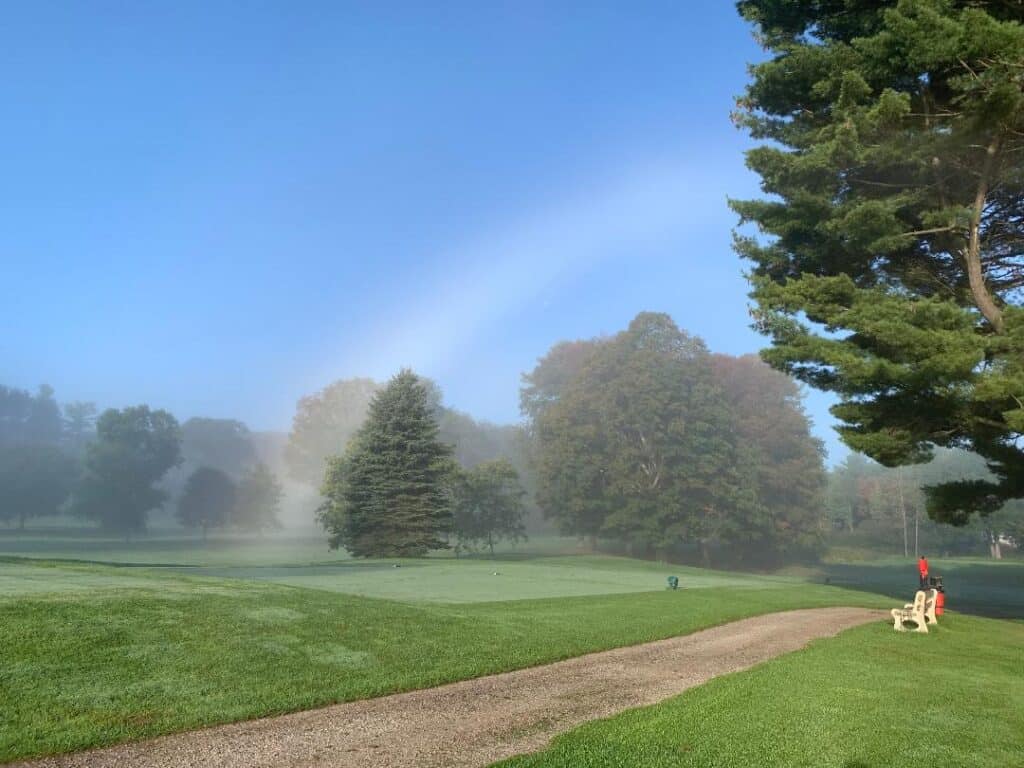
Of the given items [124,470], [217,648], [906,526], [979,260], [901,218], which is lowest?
[217,648]

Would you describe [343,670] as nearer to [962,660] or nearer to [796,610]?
[962,660]

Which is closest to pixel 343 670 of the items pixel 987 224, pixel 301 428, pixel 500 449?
pixel 987 224

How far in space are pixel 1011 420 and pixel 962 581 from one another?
143 feet

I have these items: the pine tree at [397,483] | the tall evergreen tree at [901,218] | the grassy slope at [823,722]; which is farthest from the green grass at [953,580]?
the pine tree at [397,483]

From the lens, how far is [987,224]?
18.8 meters

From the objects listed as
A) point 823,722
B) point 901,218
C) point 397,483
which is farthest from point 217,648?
point 397,483

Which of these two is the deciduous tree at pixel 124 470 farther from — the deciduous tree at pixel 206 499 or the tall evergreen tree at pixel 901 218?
the tall evergreen tree at pixel 901 218

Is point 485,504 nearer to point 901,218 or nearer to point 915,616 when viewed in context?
point 915,616

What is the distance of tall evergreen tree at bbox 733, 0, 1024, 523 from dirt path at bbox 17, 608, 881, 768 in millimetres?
8828

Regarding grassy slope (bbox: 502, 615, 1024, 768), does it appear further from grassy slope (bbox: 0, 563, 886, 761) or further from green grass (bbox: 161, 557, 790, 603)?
green grass (bbox: 161, 557, 790, 603)

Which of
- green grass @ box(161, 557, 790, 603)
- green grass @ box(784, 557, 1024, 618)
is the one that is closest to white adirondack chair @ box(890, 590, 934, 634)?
green grass @ box(161, 557, 790, 603)

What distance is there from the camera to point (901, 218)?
728 inches

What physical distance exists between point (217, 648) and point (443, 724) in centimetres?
410

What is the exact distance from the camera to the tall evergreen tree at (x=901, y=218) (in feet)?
48.3
